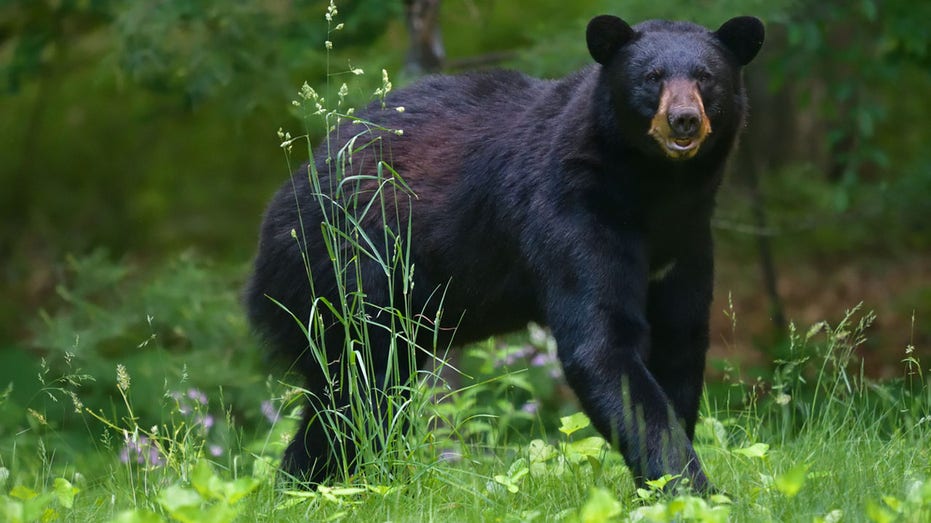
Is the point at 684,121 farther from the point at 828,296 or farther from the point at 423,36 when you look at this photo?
the point at 828,296

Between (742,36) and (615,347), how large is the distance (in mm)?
1282

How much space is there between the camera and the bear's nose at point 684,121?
A: 404 cm

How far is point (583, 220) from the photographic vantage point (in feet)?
14.1

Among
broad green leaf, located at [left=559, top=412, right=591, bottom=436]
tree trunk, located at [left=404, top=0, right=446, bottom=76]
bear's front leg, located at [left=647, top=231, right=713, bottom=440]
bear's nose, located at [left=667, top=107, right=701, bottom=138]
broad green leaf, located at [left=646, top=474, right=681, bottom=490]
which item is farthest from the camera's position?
tree trunk, located at [left=404, top=0, right=446, bottom=76]

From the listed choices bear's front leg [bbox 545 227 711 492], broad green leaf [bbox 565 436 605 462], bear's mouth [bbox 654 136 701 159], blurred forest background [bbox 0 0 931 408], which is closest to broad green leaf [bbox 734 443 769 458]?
bear's front leg [bbox 545 227 711 492]

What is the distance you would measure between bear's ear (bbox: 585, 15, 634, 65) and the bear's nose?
18.7 inches

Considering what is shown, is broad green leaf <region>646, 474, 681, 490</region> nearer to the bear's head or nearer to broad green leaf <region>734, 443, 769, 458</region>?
broad green leaf <region>734, 443, 769, 458</region>

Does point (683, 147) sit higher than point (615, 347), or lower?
higher

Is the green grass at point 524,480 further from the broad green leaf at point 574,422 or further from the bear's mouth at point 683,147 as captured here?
the bear's mouth at point 683,147

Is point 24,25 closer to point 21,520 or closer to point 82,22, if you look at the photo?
point 82,22

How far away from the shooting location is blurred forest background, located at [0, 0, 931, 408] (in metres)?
6.87

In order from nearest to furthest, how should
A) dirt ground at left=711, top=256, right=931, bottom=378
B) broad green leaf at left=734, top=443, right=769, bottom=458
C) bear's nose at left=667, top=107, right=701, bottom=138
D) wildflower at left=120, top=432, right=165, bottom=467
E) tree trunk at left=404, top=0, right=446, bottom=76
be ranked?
broad green leaf at left=734, top=443, right=769, bottom=458 → wildflower at left=120, top=432, right=165, bottom=467 → bear's nose at left=667, top=107, right=701, bottom=138 → tree trunk at left=404, top=0, right=446, bottom=76 → dirt ground at left=711, top=256, right=931, bottom=378

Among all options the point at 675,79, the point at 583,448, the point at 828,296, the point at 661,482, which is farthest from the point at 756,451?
the point at 828,296

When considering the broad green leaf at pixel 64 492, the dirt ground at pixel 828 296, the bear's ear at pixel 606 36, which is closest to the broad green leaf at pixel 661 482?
the bear's ear at pixel 606 36
